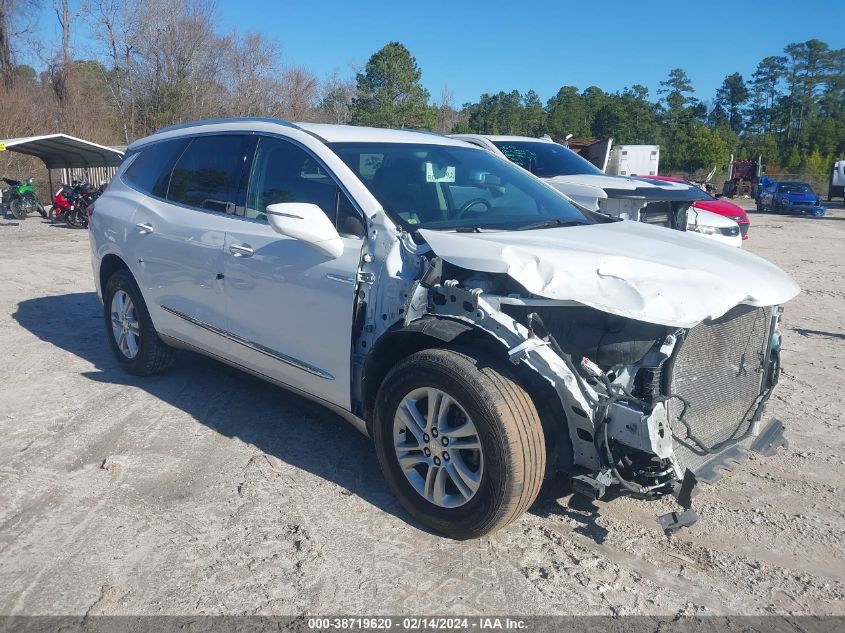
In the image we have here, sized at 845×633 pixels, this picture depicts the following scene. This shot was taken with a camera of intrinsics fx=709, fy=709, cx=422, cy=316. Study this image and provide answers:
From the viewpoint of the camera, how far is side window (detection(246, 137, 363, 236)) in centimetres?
378

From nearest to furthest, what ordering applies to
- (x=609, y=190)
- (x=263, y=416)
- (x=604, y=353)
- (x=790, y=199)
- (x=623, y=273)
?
1. (x=623, y=273)
2. (x=604, y=353)
3. (x=263, y=416)
4. (x=609, y=190)
5. (x=790, y=199)

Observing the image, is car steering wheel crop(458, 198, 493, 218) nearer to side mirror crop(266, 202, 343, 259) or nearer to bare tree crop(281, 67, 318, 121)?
side mirror crop(266, 202, 343, 259)

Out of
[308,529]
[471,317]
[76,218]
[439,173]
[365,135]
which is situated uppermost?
[365,135]

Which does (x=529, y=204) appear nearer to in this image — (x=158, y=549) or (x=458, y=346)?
(x=458, y=346)

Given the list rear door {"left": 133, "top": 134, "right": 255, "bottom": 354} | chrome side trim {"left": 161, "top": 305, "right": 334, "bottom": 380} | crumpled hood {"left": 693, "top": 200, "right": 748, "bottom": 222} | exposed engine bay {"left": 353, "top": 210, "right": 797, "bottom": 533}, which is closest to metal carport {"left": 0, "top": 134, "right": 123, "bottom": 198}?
crumpled hood {"left": 693, "top": 200, "right": 748, "bottom": 222}

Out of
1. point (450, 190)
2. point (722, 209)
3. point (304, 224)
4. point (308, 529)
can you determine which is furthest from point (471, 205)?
point (722, 209)

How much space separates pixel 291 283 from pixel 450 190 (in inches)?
43.2

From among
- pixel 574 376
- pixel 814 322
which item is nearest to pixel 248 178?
pixel 574 376

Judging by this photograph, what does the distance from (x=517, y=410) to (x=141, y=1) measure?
39.5 meters

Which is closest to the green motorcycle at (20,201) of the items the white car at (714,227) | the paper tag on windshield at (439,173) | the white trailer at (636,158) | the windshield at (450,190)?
the white car at (714,227)

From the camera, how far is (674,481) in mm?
3004

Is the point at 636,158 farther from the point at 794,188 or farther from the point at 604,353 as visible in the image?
the point at 604,353

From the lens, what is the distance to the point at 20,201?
19.3 meters

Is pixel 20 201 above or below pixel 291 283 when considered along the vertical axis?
below
